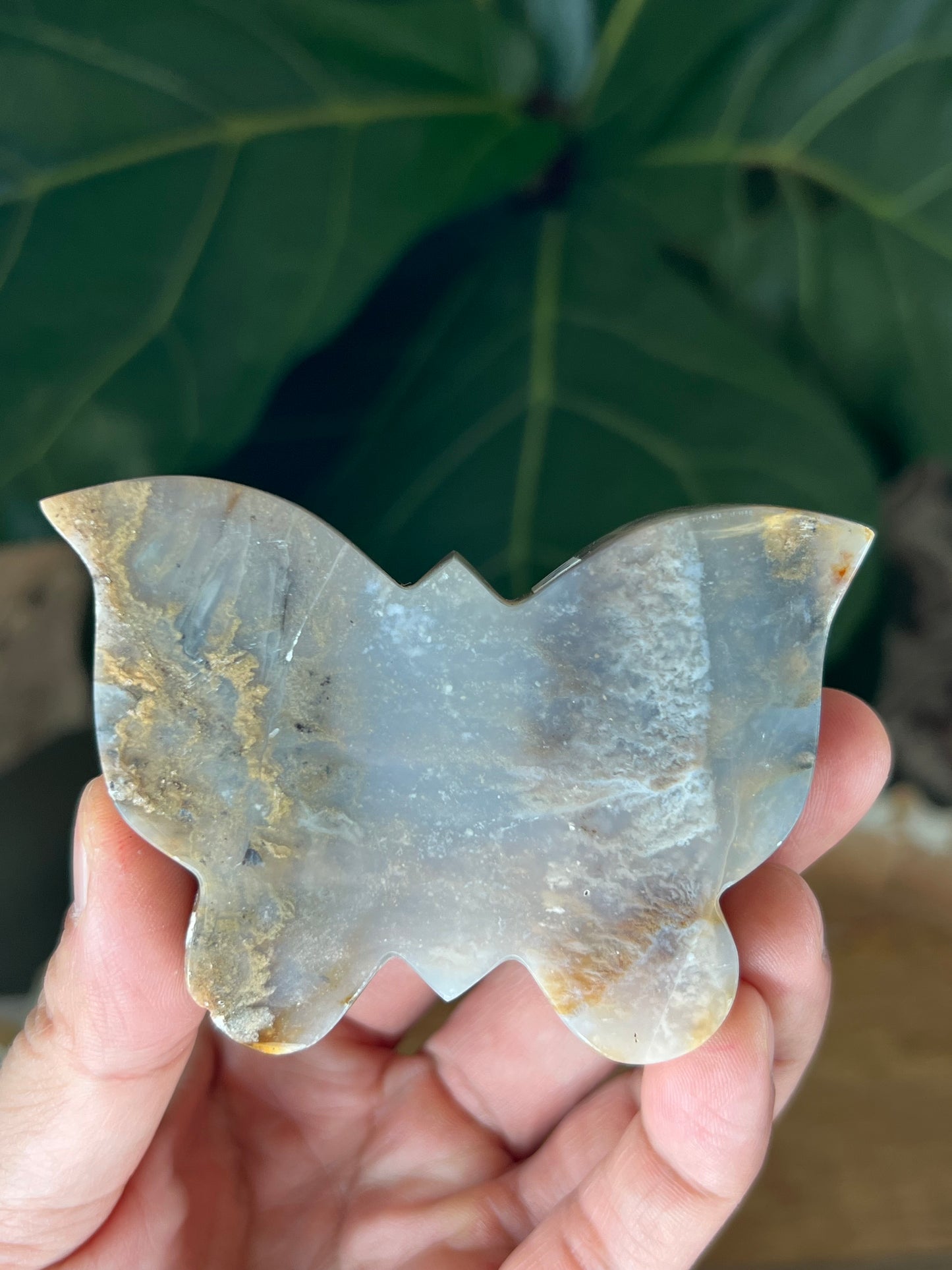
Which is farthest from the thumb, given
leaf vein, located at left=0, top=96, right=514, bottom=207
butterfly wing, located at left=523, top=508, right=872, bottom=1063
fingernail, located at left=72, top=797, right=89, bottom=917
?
leaf vein, located at left=0, top=96, right=514, bottom=207

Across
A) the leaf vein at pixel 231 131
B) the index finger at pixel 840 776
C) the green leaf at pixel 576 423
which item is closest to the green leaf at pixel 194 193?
the leaf vein at pixel 231 131

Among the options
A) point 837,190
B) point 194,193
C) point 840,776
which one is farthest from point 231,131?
point 840,776

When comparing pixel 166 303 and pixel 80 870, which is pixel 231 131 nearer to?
pixel 166 303

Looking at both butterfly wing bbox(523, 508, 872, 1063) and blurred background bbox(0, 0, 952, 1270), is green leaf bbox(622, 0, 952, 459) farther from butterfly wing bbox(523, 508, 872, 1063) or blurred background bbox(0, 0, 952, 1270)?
butterfly wing bbox(523, 508, 872, 1063)

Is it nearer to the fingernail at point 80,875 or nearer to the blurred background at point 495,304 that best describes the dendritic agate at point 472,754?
the fingernail at point 80,875

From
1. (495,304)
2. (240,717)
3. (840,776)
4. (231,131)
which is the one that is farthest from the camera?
(495,304)

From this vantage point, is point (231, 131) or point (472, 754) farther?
point (231, 131)
